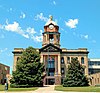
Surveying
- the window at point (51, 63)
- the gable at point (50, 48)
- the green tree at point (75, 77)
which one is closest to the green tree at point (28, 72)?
the green tree at point (75, 77)

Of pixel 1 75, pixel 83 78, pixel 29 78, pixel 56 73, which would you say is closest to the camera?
pixel 29 78

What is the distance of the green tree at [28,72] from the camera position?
59.5m

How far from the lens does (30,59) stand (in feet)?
206

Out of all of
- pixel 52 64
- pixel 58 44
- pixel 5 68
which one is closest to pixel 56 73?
pixel 52 64

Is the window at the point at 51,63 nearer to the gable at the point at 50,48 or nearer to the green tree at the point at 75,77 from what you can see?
the gable at the point at 50,48

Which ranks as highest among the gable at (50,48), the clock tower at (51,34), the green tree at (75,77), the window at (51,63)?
the clock tower at (51,34)

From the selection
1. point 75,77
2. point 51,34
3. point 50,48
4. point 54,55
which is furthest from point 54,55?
point 75,77

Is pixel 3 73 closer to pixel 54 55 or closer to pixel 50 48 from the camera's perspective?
pixel 54 55

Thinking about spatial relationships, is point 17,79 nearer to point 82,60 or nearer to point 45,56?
point 45,56

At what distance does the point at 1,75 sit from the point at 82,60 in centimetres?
3416

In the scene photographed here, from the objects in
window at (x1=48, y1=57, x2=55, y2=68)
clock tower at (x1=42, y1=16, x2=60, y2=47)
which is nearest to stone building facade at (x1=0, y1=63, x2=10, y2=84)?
window at (x1=48, y1=57, x2=55, y2=68)

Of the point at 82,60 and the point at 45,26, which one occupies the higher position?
the point at 45,26

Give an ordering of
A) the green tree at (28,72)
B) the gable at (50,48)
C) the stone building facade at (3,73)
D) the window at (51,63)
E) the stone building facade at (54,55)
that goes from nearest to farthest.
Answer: the green tree at (28,72) < the stone building facade at (54,55) < the gable at (50,48) < the window at (51,63) < the stone building facade at (3,73)

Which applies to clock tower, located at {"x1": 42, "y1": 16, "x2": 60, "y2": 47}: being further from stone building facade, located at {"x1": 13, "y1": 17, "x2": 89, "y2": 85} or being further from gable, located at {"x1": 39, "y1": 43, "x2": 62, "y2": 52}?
gable, located at {"x1": 39, "y1": 43, "x2": 62, "y2": 52}
